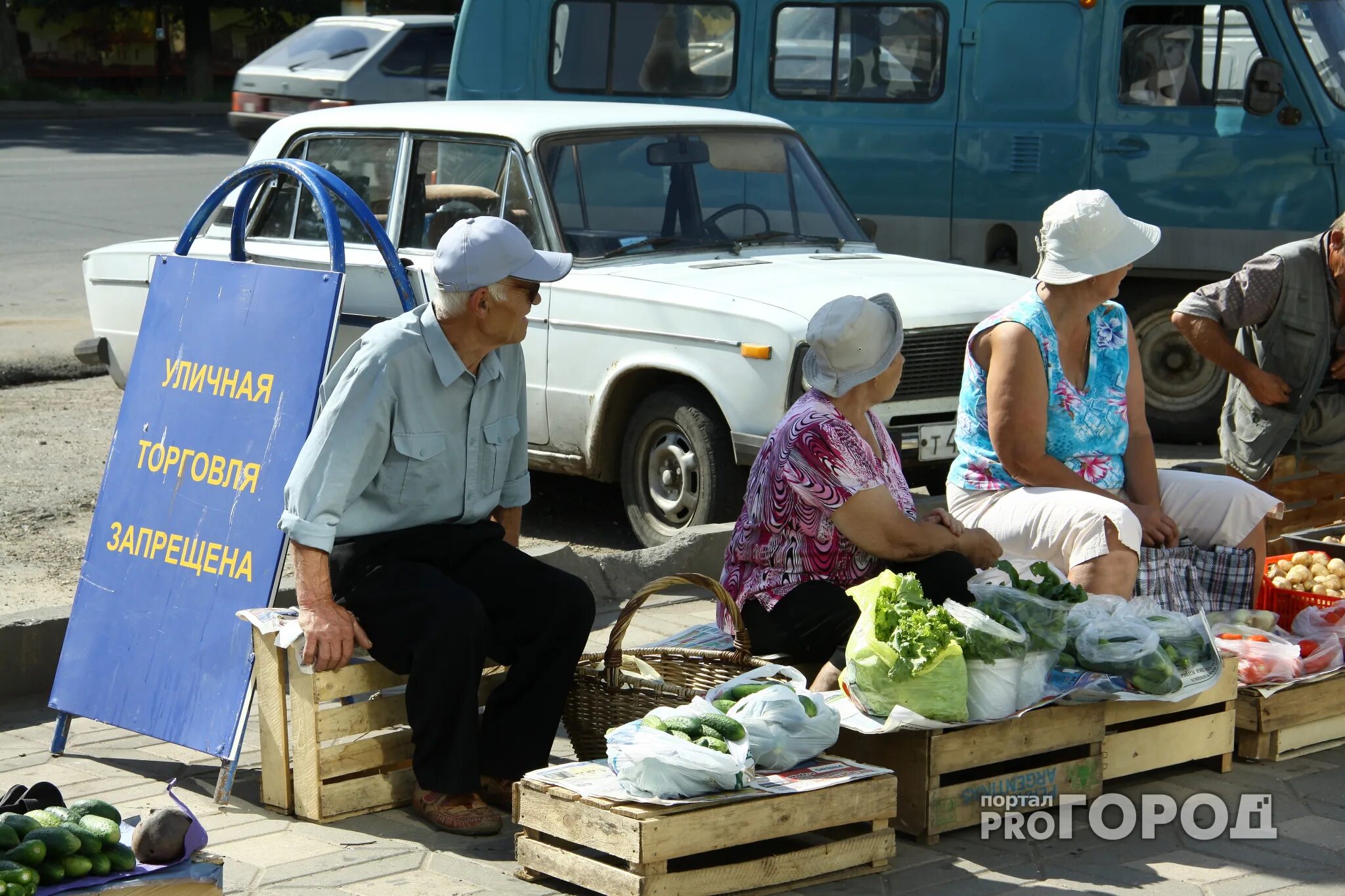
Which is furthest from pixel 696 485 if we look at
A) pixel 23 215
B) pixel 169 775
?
pixel 23 215

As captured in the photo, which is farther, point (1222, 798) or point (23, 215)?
point (23, 215)

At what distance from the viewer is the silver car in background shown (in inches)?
731

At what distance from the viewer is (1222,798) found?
14.9 feet

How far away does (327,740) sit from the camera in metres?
4.31

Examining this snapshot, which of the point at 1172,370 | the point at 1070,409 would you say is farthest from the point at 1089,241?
the point at 1172,370

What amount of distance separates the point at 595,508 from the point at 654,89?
3.26 metres

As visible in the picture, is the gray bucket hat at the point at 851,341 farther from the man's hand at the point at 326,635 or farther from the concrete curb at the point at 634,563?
the concrete curb at the point at 634,563

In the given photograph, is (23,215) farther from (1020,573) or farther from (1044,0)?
(1020,573)

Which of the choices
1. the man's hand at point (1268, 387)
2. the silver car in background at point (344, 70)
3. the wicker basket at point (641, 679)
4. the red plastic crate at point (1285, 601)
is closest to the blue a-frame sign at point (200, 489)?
the wicker basket at point (641, 679)

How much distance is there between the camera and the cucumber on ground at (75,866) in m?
3.21

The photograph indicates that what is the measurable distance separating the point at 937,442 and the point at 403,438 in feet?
10.3

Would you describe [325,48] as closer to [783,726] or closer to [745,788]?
[783,726]

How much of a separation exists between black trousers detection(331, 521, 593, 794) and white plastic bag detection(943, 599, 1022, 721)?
99cm

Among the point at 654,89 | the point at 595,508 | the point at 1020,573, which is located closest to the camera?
the point at 1020,573
